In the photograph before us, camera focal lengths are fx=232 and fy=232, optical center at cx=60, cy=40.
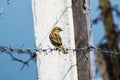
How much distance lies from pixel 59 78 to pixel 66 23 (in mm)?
202

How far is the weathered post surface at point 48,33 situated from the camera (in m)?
0.83

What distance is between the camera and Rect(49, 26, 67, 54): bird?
0.81 m

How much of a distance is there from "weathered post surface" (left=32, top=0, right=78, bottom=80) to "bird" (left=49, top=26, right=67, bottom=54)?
0.02 m

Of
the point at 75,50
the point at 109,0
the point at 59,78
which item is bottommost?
the point at 59,78

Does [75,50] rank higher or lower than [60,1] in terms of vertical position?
lower

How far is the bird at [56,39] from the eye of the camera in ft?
2.64

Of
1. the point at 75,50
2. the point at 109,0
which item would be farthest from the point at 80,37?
the point at 109,0

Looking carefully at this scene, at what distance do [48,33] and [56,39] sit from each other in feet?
0.16

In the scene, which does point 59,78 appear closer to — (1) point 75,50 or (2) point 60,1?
(1) point 75,50

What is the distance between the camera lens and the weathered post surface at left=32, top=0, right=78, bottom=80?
2.71 feet

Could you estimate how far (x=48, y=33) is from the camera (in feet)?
2.77

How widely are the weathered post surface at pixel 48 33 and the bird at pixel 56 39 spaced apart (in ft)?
0.05

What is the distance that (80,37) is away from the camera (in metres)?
0.87

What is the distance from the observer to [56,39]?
0.81 meters
